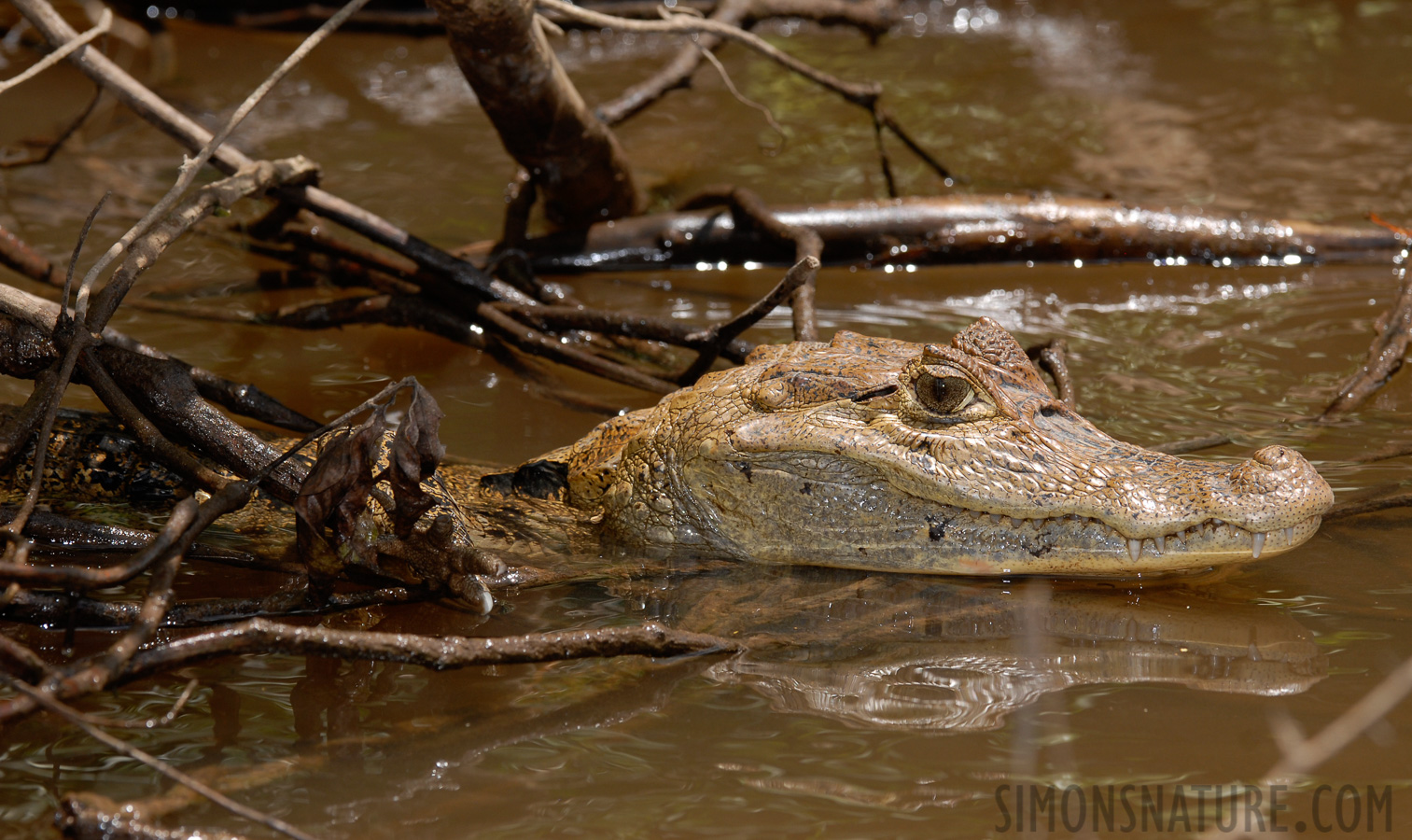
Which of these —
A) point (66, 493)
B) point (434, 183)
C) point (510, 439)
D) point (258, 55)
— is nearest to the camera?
point (66, 493)

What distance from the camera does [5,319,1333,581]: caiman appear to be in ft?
9.82

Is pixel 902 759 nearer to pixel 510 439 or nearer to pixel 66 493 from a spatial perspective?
pixel 510 439

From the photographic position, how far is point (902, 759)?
2551mm

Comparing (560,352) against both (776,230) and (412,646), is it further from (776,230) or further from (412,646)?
(412,646)

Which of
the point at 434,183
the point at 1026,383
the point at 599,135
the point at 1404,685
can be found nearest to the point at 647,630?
the point at 1026,383

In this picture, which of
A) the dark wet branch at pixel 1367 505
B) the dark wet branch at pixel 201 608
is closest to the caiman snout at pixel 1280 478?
the dark wet branch at pixel 1367 505

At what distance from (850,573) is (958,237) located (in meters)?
3.02

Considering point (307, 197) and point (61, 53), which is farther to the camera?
point (307, 197)

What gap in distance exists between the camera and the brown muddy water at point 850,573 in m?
2.49

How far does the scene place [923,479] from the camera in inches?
125

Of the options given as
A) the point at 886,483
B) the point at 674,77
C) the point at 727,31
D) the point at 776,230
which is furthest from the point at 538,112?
the point at 886,483

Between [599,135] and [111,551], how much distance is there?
9.77 ft

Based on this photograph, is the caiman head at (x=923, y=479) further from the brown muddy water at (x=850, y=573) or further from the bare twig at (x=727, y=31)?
the bare twig at (x=727, y=31)

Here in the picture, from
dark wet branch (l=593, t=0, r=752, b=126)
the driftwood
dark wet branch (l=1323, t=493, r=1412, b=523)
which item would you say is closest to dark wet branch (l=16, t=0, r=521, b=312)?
the driftwood
